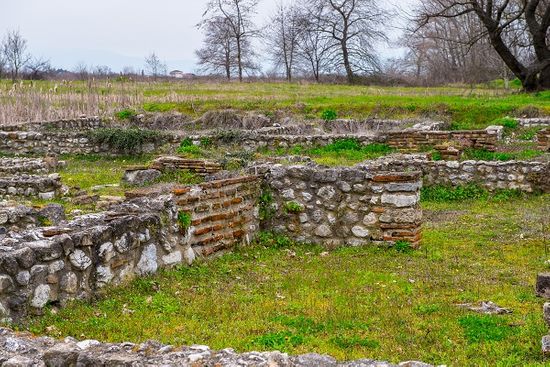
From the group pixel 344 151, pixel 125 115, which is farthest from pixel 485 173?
pixel 125 115

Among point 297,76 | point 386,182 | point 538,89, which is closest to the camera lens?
point 386,182

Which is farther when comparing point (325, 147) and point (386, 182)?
point (325, 147)

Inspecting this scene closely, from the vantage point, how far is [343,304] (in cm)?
563

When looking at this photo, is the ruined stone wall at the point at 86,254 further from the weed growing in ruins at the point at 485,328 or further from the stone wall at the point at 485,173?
the stone wall at the point at 485,173

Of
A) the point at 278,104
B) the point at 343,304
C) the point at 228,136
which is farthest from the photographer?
the point at 278,104

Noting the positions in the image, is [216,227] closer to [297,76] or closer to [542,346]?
[542,346]

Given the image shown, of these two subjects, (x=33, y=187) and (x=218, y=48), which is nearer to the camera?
(x=33, y=187)

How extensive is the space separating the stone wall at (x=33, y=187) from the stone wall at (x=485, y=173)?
6203mm

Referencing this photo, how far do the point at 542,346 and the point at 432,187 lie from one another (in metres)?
8.97

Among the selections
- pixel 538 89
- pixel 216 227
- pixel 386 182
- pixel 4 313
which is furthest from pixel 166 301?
pixel 538 89

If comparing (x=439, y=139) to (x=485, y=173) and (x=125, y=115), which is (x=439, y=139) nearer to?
(x=485, y=173)

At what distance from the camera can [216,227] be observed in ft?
24.6

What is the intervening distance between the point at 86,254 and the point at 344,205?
3.77m

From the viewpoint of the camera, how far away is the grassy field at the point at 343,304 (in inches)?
181
